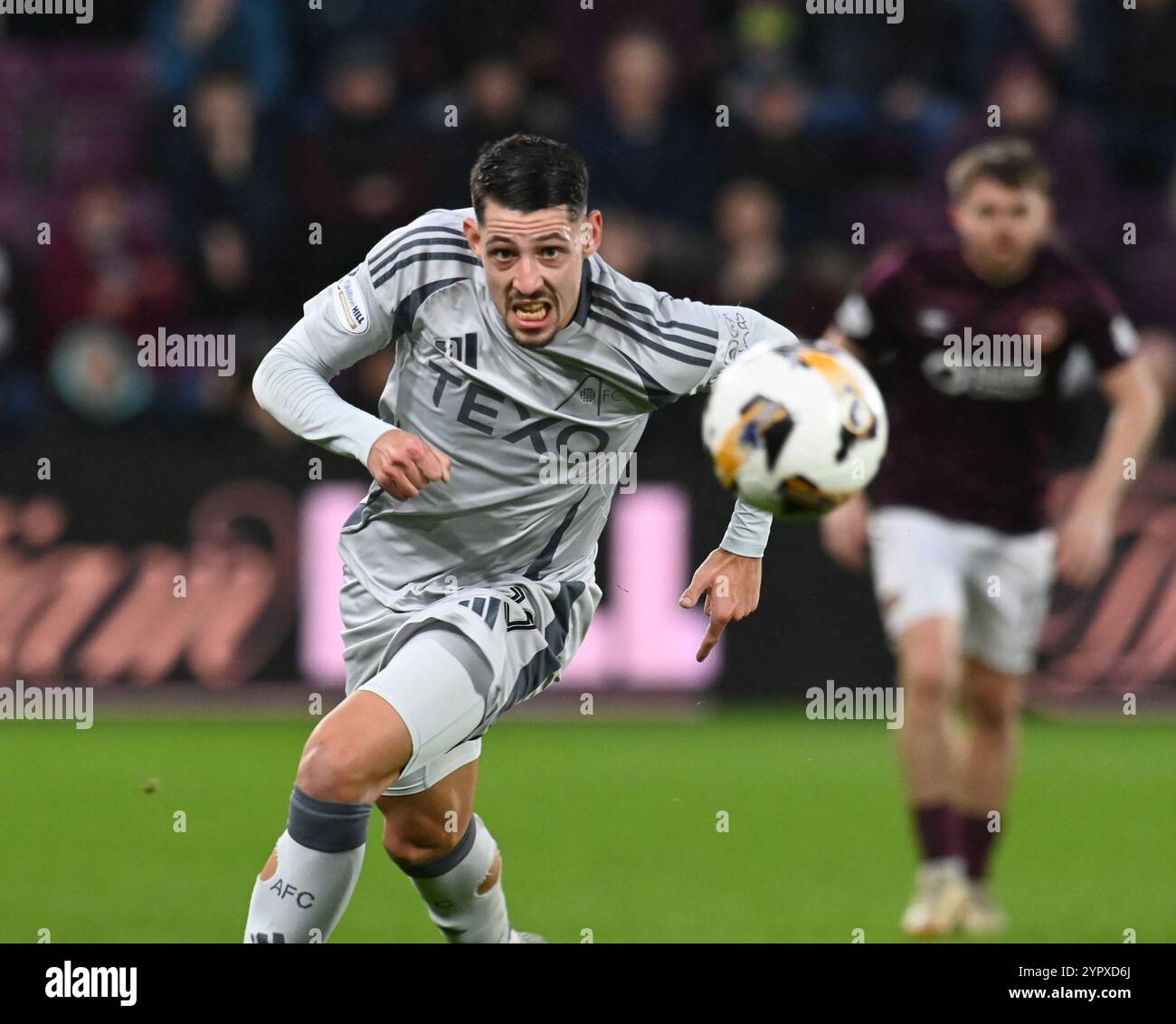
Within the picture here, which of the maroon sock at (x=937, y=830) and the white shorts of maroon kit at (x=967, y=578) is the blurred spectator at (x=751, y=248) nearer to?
the white shorts of maroon kit at (x=967, y=578)

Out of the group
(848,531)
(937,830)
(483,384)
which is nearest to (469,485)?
(483,384)

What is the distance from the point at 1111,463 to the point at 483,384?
2421 millimetres

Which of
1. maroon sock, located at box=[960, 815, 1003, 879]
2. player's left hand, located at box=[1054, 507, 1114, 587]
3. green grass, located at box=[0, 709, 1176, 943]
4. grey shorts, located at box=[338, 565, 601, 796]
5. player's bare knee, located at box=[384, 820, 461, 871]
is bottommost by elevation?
green grass, located at box=[0, 709, 1176, 943]

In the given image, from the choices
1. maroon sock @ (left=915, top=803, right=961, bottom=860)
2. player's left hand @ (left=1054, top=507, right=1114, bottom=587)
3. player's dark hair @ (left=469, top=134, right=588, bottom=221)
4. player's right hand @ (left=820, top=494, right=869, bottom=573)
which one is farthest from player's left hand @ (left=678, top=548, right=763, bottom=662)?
player's left hand @ (left=1054, top=507, right=1114, bottom=587)

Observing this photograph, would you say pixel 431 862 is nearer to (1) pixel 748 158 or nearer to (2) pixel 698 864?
(2) pixel 698 864

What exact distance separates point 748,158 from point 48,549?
412cm

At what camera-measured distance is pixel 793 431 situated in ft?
15.0

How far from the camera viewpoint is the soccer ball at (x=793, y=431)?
457 centimetres

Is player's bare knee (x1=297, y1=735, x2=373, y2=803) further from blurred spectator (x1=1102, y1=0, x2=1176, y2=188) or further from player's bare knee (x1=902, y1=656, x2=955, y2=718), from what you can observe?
blurred spectator (x1=1102, y1=0, x2=1176, y2=188)

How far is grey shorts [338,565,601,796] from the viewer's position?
454 centimetres

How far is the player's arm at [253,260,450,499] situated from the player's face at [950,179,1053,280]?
237 cm

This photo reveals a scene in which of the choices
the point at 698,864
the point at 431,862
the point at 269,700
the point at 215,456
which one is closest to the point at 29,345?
the point at 215,456

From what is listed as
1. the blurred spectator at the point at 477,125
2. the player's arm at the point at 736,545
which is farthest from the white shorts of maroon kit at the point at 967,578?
the blurred spectator at the point at 477,125

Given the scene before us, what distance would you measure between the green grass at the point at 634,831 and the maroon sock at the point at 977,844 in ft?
0.55
